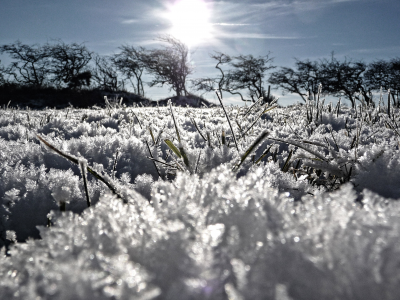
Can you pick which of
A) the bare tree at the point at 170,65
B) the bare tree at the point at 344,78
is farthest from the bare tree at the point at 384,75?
the bare tree at the point at 170,65

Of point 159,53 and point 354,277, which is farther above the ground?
point 159,53

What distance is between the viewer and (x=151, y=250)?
478 millimetres

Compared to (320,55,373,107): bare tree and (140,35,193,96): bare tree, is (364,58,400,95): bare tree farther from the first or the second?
(140,35,193,96): bare tree

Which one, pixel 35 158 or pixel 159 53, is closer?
pixel 35 158

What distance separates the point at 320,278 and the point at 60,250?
0.42 meters

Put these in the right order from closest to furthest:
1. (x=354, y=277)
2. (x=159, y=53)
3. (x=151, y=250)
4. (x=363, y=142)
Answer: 1. (x=354, y=277)
2. (x=151, y=250)
3. (x=363, y=142)
4. (x=159, y=53)

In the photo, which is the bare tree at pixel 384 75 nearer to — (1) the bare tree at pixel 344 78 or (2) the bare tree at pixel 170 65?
(1) the bare tree at pixel 344 78

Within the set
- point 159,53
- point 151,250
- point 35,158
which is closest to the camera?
point 151,250

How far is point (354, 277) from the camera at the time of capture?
37 cm

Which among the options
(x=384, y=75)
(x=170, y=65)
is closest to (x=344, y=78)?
(x=384, y=75)

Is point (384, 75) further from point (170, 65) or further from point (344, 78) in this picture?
point (170, 65)

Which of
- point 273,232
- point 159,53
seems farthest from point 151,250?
point 159,53

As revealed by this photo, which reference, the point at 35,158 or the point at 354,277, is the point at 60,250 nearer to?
the point at 354,277

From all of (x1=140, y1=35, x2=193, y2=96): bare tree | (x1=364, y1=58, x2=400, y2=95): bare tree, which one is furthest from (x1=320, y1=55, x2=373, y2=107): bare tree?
(x1=140, y1=35, x2=193, y2=96): bare tree
